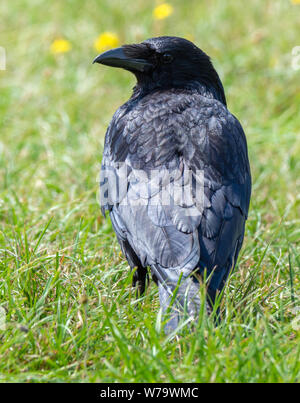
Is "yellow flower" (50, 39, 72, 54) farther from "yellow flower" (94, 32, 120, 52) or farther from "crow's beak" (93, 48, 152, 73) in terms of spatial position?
"crow's beak" (93, 48, 152, 73)

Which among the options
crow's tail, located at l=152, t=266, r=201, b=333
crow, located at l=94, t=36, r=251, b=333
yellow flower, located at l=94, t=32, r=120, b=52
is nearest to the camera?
crow's tail, located at l=152, t=266, r=201, b=333

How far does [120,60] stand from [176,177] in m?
1.01

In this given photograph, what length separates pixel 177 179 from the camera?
10.3 feet

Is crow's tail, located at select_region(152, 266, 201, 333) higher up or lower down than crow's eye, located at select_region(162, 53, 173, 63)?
lower down

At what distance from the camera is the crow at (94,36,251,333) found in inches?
115

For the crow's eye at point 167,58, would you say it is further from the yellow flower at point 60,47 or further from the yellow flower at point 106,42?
the yellow flower at point 60,47

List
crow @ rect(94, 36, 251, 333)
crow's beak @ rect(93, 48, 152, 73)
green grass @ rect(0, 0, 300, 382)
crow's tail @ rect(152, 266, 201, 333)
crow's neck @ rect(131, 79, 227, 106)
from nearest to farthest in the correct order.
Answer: green grass @ rect(0, 0, 300, 382)
crow's tail @ rect(152, 266, 201, 333)
crow @ rect(94, 36, 251, 333)
crow's beak @ rect(93, 48, 152, 73)
crow's neck @ rect(131, 79, 227, 106)

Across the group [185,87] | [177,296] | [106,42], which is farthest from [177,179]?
[106,42]

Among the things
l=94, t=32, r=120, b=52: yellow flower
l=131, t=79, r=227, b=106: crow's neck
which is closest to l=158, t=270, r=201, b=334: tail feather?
l=131, t=79, r=227, b=106: crow's neck

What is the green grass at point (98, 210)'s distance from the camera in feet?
8.38

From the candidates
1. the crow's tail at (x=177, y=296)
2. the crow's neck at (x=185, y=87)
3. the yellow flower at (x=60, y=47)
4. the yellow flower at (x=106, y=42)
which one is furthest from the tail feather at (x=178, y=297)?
the yellow flower at (x=60, y=47)

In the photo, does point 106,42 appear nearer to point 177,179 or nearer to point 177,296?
point 177,179

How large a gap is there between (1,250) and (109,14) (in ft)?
16.0

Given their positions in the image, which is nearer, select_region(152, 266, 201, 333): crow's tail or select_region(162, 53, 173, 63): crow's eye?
select_region(152, 266, 201, 333): crow's tail
